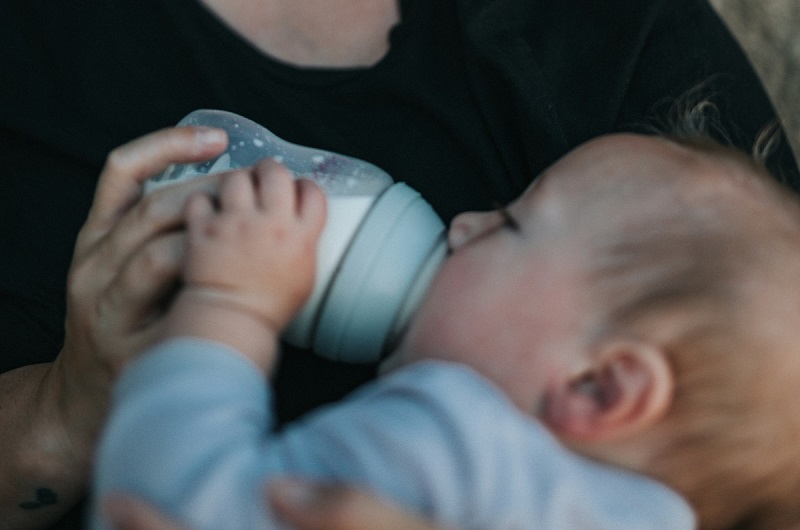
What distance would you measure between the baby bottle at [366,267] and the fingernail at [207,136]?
0.31 feet

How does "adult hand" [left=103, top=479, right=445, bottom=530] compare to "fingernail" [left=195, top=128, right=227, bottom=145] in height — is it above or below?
below

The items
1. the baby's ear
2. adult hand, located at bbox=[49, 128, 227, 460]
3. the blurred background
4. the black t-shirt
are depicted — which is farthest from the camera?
the blurred background

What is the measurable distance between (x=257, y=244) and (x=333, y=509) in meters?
0.26

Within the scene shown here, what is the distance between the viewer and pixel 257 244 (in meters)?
0.74

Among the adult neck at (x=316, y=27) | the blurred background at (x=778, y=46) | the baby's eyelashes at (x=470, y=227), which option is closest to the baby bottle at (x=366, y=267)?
the baby's eyelashes at (x=470, y=227)

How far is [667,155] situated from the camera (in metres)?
0.84

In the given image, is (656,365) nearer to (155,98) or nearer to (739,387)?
(739,387)

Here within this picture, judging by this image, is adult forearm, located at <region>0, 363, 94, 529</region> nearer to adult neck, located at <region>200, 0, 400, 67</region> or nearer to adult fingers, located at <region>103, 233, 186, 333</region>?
adult fingers, located at <region>103, 233, 186, 333</region>

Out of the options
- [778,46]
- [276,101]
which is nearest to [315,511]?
[276,101]

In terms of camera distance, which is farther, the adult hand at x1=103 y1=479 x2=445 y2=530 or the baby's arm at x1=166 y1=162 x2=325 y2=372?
the baby's arm at x1=166 y1=162 x2=325 y2=372

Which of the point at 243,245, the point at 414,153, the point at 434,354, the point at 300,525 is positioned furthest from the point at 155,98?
the point at 300,525

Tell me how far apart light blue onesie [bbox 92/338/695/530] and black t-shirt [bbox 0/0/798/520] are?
1.52 feet

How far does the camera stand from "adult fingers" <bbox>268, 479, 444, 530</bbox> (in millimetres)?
571

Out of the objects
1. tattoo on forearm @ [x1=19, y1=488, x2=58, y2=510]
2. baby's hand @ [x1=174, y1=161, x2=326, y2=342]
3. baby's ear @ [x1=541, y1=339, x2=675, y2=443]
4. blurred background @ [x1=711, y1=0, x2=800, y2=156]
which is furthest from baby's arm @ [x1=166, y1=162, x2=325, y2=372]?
blurred background @ [x1=711, y1=0, x2=800, y2=156]
